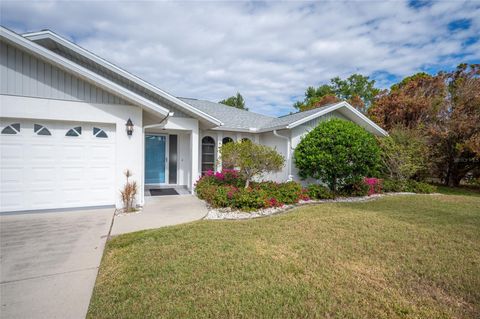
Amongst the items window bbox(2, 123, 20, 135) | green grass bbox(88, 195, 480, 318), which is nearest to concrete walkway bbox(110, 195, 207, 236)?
green grass bbox(88, 195, 480, 318)

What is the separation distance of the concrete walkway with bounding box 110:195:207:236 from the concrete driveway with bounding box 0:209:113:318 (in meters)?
0.40

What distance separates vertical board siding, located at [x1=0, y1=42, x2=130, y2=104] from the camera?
6102mm

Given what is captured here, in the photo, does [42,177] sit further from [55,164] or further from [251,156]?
[251,156]

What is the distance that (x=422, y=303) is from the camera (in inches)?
117

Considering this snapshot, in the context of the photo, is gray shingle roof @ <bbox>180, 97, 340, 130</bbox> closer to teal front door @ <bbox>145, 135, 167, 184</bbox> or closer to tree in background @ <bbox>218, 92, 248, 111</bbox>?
teal front door @ <bbox>145, 135, 167, 184</bbox>

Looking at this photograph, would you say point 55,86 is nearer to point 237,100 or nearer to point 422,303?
point 422,303

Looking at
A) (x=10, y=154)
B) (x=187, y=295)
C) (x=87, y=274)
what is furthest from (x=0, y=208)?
(x=187, y=295)

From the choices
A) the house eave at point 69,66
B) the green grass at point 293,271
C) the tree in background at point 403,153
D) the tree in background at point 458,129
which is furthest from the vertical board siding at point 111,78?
the tree in background at point 458,129

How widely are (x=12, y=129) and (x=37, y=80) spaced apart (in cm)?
153

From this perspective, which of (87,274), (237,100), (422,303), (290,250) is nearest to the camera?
(422,303)

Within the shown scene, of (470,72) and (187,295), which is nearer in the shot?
(187,295)

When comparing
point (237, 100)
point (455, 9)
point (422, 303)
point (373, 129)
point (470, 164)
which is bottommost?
point (422, 303)

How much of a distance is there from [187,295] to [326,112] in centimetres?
1097

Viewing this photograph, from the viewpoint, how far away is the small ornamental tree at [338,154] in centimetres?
947
